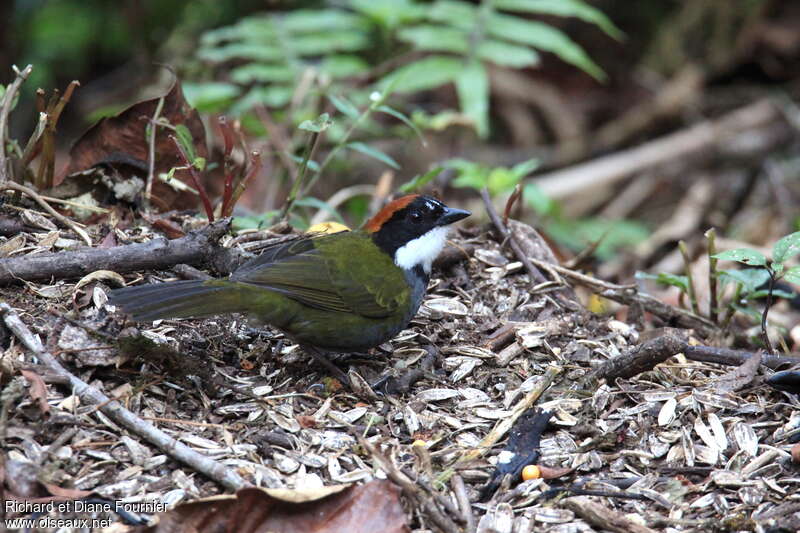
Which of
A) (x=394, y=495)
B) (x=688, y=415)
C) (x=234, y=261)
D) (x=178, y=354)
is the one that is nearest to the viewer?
(x=394, y=495)

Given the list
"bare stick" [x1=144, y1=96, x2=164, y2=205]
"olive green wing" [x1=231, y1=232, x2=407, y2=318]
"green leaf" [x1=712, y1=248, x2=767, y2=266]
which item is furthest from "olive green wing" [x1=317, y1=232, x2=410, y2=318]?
"green leaf" [x1=712, y1=248, x2=767, y2=266]

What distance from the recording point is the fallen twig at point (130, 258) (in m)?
3.80

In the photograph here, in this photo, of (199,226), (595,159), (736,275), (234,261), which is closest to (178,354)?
(234,261)

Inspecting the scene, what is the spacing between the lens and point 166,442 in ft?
10.4

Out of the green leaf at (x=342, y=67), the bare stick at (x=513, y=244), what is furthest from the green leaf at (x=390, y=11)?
the bare stick at (x=513, y=244)

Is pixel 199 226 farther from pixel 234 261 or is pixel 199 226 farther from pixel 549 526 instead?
pixel 549 526

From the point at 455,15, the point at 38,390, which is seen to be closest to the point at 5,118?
the point at 38,390

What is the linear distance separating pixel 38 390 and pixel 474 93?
422 cm

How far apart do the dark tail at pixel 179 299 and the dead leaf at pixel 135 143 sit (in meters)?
1.06

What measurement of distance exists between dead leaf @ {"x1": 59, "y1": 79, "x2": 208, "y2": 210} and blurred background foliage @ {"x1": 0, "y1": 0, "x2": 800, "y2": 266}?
7.02 ft

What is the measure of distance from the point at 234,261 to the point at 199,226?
1.37 ft

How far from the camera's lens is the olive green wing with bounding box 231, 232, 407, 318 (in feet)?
13.0

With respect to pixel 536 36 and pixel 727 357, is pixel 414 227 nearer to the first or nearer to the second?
pixel 727 357

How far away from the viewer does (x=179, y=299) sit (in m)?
3.53
